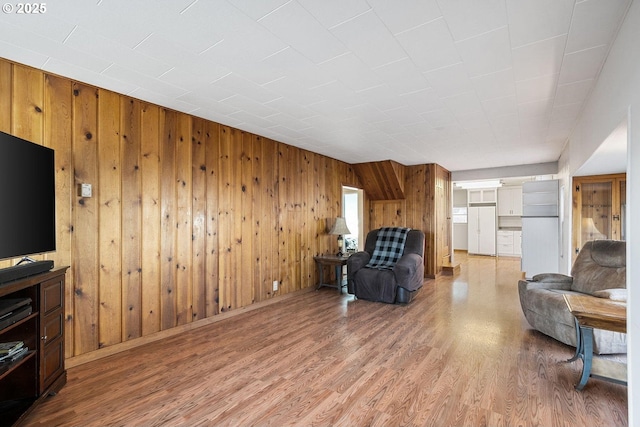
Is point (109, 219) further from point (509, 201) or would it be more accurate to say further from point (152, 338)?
point (509, 201)

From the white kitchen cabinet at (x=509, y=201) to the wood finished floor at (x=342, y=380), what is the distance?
662cm

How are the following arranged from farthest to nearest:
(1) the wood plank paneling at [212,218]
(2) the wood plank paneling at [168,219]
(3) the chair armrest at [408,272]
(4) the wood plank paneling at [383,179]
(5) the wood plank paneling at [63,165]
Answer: (4) the wood plank paneling at [383,179] → (3) the chair armrest at [408,272] → (1) the wood plank paneling at [212,218] → (2) the wood plank paneling at [168,219] → (5) the wood plank paneling at [63,165]

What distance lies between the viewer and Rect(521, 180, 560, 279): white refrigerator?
524 cm

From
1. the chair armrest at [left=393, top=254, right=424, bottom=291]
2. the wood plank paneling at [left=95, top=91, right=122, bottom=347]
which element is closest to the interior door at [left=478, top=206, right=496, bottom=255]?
the chair armrest at [left=393, top=254, right=424, bottom=291]

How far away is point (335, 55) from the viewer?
6.89ft

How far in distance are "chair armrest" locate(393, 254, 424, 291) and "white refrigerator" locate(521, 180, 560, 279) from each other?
262cm

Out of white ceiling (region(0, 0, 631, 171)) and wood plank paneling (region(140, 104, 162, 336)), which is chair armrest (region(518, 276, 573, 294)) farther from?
wood plank paneling (region(140, 104, 162, 336))

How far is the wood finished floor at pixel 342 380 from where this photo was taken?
1.82 metres

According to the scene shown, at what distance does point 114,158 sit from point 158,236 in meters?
0.82

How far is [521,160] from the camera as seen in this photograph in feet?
18.9

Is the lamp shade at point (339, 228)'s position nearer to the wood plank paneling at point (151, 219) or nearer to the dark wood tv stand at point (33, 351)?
the wood plank paneling at point (151, 219)

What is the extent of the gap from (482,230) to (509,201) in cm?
117

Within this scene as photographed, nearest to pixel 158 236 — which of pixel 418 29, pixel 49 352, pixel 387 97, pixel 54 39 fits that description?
pixel 49 352

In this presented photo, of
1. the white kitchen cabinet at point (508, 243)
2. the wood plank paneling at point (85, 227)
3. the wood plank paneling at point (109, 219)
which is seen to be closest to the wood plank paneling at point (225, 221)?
the wood plank paneling at point (109, 219)
